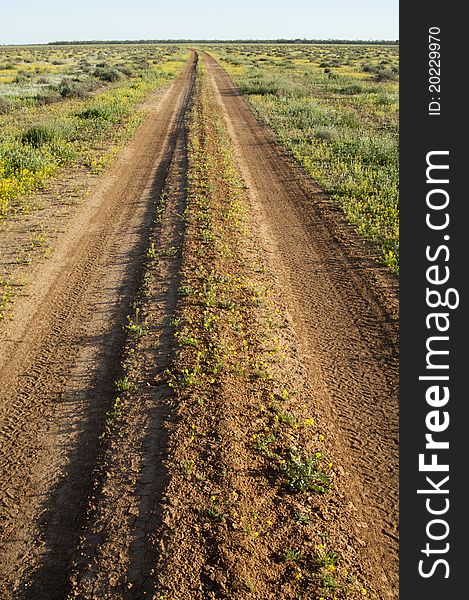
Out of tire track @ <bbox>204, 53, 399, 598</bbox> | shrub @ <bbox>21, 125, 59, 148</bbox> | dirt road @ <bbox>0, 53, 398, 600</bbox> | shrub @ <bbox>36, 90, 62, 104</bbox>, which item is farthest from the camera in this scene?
shrub @ <bbox>36, 90, 62, 104</bbox>

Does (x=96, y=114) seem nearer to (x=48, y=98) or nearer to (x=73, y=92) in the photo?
(x=48, y=98)

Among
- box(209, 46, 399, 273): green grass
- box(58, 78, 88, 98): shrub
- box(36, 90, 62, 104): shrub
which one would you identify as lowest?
box(209, 46, 399, 273): green grass

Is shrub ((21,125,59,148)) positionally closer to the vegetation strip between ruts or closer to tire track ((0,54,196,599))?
tire track ((0,54,196,599))

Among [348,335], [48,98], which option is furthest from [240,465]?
[48,98]

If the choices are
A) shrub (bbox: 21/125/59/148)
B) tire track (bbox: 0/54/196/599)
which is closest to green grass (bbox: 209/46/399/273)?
tire track (bbox: 0/54/196/599)

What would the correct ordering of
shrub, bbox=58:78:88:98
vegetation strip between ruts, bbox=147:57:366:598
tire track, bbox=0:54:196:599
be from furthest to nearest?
shrub, bbox=58:78:88:98, tire track, bbox=0:54:196:599, vegetation strip between ruts, bbox=147:57:366:598

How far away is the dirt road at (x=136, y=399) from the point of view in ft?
14.9

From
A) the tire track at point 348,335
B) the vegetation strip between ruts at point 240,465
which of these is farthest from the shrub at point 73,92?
the vegetation strip between ruts at point 240,465

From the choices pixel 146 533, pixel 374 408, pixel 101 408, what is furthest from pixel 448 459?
pixel 101 408

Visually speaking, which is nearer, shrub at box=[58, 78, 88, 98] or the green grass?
the green grass

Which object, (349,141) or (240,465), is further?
(349,141)

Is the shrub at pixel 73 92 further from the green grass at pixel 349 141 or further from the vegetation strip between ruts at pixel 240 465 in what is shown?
the vegetation strip between ruts at pixel 240 465

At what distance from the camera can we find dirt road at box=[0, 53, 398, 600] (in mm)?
4543

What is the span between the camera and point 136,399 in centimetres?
634
